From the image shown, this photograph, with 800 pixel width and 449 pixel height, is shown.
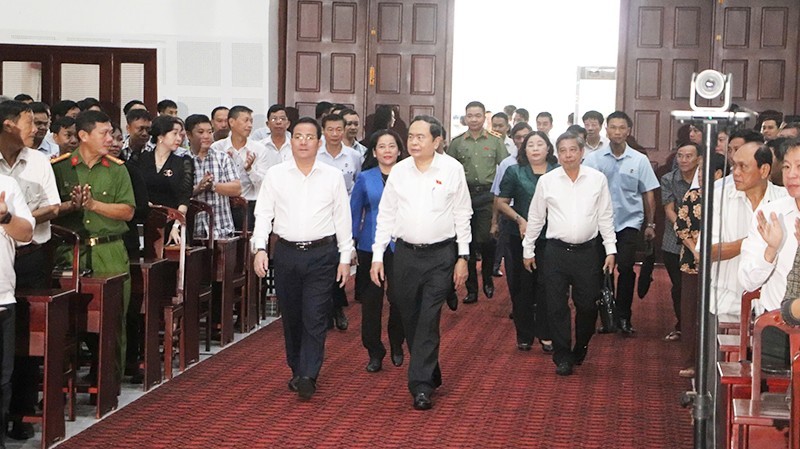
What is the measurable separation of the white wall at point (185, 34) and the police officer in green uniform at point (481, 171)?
10.7ft

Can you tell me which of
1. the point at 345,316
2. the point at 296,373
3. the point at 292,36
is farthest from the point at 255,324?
the point at 292,36

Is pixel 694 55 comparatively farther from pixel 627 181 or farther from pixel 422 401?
pixel 422 401

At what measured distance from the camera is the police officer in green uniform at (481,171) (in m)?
10.7

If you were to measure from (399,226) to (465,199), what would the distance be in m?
0.39

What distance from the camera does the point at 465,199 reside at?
21.2ft

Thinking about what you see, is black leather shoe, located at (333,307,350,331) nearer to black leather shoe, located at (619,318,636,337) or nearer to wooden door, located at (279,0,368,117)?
black leather shoe, located at (619,318,636,337)

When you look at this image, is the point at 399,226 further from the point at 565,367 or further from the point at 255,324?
the point at 255,324

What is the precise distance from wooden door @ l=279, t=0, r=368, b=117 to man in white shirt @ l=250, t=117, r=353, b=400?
289 inches

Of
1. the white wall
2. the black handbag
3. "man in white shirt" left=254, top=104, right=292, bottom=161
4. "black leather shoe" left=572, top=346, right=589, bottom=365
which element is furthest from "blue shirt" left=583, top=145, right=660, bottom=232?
the white wall

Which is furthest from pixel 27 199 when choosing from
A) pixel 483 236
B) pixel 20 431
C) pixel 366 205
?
pixel 483 236

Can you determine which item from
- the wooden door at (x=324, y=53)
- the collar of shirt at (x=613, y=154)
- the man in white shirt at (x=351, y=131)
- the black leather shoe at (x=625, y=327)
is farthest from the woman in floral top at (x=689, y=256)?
the wooden door at (x=324, y=53)

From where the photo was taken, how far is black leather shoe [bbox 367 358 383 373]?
731cm

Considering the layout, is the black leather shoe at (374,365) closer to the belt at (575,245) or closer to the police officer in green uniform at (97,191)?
the belt at (575,245)

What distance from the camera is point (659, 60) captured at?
1334 centimetres
